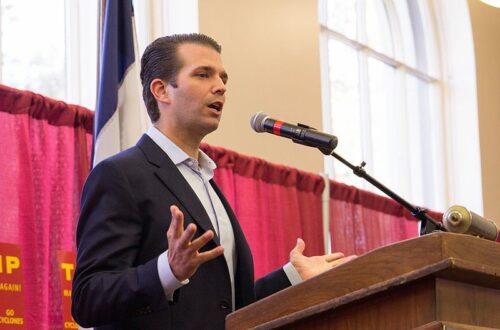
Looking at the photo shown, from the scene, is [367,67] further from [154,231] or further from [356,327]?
[356,327]

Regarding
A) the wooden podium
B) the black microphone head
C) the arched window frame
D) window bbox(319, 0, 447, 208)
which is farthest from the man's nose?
the arched window frame

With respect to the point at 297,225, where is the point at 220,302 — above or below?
below

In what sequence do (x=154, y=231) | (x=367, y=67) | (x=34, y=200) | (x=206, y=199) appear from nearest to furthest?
(x=154, y=231) → (x=206, y=199) → (x=34, y=200) → (x=367, y=67)

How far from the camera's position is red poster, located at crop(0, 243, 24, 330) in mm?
3182

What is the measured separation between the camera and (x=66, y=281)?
3.46m

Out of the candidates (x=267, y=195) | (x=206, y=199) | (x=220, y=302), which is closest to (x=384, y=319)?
(x=220, y=302)

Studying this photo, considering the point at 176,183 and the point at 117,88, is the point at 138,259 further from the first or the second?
the point at 117,88

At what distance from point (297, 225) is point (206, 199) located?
2.55 meters

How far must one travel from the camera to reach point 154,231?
219 cm

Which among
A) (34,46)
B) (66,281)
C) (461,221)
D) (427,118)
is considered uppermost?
(427,118)

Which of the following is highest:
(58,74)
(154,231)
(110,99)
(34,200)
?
(58,74)

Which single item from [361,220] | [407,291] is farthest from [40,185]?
[361,220]

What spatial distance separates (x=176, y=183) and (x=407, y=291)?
0.80m

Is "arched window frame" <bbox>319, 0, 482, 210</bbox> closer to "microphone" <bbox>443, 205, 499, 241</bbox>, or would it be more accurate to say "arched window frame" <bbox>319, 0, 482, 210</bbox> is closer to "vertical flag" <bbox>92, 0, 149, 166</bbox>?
"vertical flag" <bbox>92, 0, 149, 166</bbox>
